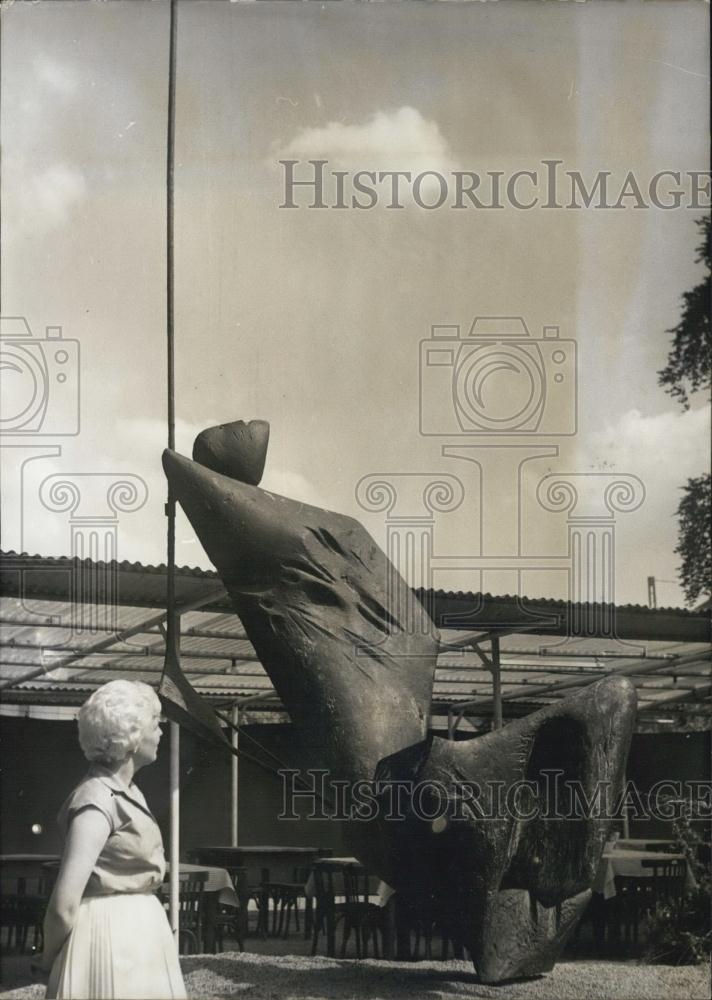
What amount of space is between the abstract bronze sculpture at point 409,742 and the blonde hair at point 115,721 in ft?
6.26

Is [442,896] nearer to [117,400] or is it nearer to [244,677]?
[117,400]

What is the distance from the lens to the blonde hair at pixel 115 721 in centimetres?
298

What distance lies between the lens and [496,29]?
611 cm

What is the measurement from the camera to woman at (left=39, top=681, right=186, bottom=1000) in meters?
2.79

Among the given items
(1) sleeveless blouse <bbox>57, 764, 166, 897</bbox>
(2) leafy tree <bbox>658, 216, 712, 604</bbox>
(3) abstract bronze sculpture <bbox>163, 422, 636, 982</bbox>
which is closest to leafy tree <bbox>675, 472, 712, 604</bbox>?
(2) leafy tree <bbox>658, 216, 712, 604</bbox>

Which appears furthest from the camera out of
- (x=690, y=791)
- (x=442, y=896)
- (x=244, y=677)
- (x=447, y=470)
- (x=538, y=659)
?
(x=244, y=677)

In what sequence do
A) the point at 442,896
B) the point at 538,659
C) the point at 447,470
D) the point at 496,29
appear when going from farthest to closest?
the point at 538,659, the point at 447,470, the point at 496,29, the point at 442,896

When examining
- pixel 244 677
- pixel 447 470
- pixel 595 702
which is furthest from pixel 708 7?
pixel 244 677

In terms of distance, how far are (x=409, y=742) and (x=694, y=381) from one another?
3680 mm

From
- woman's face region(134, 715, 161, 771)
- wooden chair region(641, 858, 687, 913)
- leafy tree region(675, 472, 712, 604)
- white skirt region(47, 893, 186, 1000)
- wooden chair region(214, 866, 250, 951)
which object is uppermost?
leafy tree region(675, 472, 712, 604)

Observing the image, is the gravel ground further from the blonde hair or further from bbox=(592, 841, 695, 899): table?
the blonde hair

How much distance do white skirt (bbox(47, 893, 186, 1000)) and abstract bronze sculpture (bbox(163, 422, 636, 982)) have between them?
200 centimetres

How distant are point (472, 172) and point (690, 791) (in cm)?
526

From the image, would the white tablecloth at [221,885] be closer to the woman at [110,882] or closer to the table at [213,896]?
the table at [213,896]
